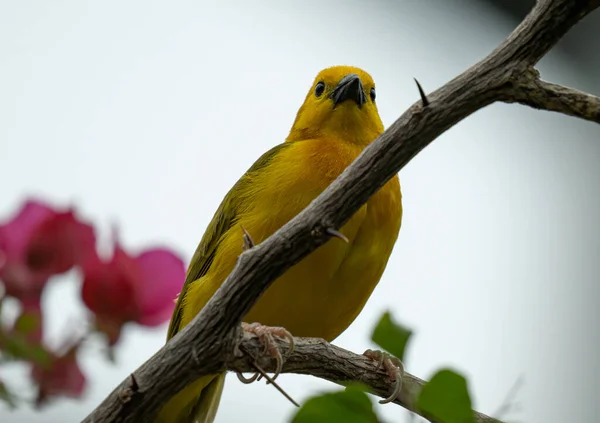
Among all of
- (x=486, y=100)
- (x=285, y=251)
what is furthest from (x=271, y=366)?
(x=486, y=100)

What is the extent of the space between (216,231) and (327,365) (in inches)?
43.5

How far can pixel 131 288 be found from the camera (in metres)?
1.78

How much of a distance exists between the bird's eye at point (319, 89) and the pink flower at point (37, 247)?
2731 millimetres

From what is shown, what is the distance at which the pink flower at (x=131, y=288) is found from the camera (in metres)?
1.67

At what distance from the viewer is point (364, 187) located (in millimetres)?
2188

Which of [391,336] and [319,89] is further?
[319,89]

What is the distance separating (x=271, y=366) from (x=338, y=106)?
1824mm

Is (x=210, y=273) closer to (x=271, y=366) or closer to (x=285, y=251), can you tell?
(x=271, y=366)

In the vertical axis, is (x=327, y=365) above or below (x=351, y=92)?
below

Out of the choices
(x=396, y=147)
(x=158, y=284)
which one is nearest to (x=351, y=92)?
(x=396, y=147)

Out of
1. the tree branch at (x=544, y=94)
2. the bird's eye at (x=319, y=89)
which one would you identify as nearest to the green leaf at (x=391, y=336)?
the tree branch at (x=544, y=94)

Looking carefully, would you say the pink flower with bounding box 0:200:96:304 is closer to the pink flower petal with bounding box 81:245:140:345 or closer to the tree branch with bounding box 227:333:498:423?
the pink flower petal with bounding box 81:245:140:345

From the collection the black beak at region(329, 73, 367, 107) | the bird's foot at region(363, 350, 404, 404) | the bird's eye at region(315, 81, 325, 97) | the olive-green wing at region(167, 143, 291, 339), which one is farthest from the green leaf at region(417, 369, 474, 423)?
the bird's eye at region(315, 81, 325, 97)

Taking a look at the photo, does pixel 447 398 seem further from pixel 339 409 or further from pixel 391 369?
pixel 391 369
